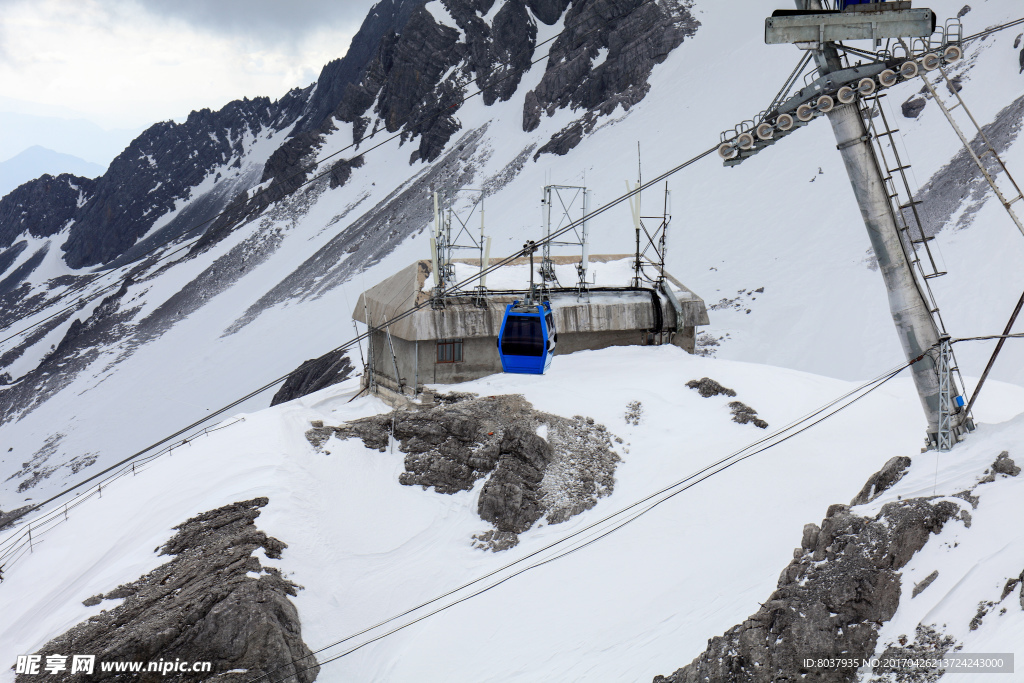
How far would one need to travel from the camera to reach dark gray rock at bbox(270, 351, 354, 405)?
52938mm

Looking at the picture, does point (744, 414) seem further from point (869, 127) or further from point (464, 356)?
point (464, 356)

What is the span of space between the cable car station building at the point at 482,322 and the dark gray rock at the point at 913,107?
3664 cm

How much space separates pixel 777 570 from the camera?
14.8 m

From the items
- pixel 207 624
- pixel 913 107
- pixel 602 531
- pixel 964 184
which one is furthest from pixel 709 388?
pixel 913 107

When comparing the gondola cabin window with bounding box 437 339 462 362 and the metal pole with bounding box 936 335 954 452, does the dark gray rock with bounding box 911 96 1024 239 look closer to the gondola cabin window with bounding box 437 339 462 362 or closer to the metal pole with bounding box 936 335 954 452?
the gondola cabin window with bounding box 437 339 462 362

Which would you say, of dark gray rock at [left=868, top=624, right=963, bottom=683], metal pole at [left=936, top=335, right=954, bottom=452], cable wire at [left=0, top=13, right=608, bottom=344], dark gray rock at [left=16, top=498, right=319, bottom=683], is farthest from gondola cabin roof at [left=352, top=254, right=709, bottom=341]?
cable wire at [left=0, top=13, right=608, bottom=344]

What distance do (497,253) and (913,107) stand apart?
1457 inches

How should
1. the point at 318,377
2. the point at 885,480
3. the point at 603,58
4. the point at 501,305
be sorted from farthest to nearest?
the point at 603,58 → the point at 318,377 → the point at 501,305 → the point at 885,480

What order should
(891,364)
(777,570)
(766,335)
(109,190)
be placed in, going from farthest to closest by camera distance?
(109,190)
(766,335)
(891,364)
(777,570)

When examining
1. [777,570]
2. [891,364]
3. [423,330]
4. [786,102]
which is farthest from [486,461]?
[891,364]

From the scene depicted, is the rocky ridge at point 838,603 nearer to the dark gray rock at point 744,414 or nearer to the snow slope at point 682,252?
the dark gray rock at point 744,414

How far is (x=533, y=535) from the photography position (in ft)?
65.2

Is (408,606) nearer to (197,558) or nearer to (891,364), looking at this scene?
(197,558)

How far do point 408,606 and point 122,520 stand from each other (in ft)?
30.3
